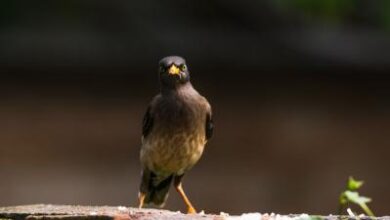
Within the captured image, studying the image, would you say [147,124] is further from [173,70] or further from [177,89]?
[173,70]

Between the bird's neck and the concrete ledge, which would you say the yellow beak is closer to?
the bird's neck

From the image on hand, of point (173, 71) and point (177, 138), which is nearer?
point (173, 71)

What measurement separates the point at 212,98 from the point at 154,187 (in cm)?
279

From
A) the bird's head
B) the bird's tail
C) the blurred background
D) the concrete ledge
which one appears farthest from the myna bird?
the blurred background

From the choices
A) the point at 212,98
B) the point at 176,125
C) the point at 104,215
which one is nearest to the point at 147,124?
the point at 176,125

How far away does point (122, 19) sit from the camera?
9602 millimetres

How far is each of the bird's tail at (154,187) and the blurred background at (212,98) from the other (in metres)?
2.44

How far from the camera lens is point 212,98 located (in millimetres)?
9641

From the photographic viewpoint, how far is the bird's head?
6148 mm

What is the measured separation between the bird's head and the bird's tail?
611 millimetres

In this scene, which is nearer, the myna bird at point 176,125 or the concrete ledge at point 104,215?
the concrete ledge at point 104,215

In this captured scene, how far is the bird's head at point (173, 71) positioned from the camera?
6148 mm

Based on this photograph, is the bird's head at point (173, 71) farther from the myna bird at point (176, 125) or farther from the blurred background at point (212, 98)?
the blurred background at point (212, 98)

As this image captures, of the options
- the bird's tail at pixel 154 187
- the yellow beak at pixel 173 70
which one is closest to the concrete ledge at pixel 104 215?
the yellow beak at pixel 173 70
